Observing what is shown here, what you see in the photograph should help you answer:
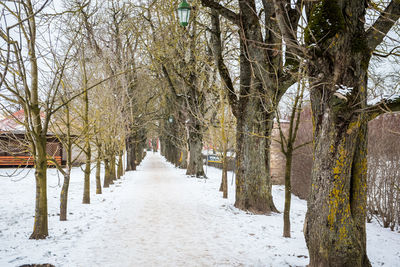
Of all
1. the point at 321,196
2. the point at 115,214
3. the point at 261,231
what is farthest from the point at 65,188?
the point at 321,196

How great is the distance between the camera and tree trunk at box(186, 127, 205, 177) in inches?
723

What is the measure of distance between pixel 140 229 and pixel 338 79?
5051 mm

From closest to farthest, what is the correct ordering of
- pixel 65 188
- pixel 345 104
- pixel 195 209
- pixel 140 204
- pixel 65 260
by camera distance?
pixel 345 104, pixel 65 260, pixel 65 188, pixel 195 209, pixel 140 204

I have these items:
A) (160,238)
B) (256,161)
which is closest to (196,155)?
(256,161)

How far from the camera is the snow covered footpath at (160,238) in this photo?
15.6 ft

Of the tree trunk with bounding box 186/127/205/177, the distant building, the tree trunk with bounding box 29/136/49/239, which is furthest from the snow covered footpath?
the tree trunk with bounding box 186/127/205/177

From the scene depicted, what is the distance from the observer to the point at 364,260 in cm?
406

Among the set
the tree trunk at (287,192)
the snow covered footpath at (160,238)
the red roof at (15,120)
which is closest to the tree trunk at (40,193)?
the snow covered footpath at (160,238)

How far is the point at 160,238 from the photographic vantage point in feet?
19.4

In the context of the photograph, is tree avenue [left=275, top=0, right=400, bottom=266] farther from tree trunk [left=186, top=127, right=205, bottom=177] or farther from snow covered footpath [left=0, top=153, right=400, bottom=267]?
tree trunk [left=186, top=127, right=205, bottom=177]

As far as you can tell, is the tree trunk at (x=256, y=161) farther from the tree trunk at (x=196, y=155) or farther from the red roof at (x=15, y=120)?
the tree trunk at (x=196, y=155)

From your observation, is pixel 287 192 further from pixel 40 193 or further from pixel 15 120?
pixel 15 120

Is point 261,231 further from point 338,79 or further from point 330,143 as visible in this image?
point 338,79

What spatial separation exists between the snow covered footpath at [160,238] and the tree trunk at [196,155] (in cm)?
867
